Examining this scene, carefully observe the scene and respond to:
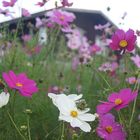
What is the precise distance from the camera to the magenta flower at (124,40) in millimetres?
1122

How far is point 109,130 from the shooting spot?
99cm

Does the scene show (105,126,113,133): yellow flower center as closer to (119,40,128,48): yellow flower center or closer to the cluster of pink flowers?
the cluster of pink flowers

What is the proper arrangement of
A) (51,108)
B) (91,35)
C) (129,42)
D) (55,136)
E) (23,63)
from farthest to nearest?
(91,35), (23,63), (51,108), (55,136), (129,42)

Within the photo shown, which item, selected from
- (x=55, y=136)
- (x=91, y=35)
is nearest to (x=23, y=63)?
(x=55, y=136)

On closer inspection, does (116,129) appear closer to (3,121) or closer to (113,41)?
(113,41)

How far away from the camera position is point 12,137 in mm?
1189

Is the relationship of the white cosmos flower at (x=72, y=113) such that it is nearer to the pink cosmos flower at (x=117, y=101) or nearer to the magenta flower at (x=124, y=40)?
the pink cosmos flower at (x=117, y=101)

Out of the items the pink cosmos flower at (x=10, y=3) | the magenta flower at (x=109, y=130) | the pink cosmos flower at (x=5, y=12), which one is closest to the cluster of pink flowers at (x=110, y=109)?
the magenta flower at (x=109, y=130)

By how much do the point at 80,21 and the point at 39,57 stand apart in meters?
6.75

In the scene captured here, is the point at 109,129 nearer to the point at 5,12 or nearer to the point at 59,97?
the point at 59,97

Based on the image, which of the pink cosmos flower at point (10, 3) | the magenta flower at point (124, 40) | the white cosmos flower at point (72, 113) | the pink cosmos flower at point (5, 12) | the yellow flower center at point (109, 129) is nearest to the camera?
the white cosmos flower at point (72, 113)

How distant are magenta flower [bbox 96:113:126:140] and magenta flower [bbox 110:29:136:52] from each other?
0.69 feet

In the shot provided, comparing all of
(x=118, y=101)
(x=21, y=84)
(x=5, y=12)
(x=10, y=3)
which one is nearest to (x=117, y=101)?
(x=118, y=101)

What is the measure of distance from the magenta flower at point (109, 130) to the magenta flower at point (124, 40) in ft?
0.69
